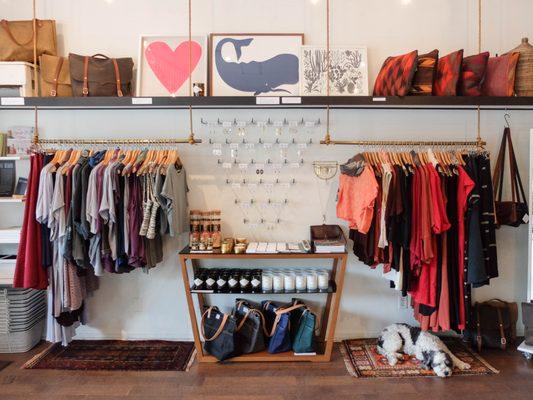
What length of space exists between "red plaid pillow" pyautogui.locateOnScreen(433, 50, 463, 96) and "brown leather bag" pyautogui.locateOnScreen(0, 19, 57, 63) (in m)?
2.92

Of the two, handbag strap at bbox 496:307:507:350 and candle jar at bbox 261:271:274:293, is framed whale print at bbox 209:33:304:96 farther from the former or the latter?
handbag strap at bbox 496:307:507:350

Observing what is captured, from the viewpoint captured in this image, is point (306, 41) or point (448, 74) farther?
point (306, 41)

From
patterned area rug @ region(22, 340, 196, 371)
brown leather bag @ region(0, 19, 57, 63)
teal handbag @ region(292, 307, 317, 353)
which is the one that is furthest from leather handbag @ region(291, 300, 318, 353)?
brown leather bag @ region(0, 19, 57, 63)

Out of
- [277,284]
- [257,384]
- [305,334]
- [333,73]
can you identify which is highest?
[333,73]

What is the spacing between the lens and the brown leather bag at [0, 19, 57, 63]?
2873 mm

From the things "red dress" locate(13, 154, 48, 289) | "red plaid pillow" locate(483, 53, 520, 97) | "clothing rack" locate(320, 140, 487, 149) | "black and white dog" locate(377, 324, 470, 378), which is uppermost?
"red plaid pillow" locate(483, 53, 520, 97)

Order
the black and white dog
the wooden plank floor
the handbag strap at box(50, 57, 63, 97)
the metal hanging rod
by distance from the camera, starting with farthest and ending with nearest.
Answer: the metal hanging rod
the handbag strap at box(50, 57, 63, 97)
the black and white dog
the wooden plank floor

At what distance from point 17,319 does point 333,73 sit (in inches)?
122

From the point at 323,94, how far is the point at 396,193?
985 mm

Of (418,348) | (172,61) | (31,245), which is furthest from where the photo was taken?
(172,61)

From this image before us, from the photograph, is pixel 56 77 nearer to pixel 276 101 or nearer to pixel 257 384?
pixel 276 101

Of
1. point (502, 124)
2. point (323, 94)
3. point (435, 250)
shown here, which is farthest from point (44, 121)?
point (502, 124)

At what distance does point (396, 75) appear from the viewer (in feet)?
8.98

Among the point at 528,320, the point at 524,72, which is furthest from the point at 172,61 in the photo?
the point at 528,320
